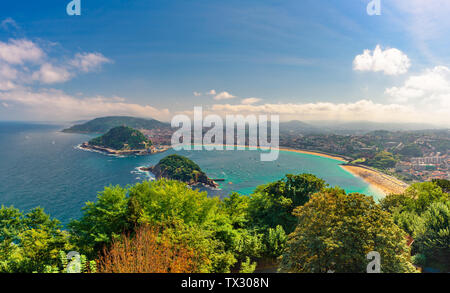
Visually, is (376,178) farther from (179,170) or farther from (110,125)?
(110,125)

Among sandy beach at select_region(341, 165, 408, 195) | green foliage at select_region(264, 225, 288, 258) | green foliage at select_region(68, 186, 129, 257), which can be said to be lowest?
sandy beach at select_region(341, 165, 408, 195)

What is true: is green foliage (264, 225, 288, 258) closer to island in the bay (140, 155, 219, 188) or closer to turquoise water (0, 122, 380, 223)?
turquoise water (0, 122, 380, 223)

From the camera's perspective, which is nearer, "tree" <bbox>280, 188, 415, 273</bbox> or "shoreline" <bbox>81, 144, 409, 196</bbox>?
"tree" <bbox>280, 188, 415, 273</bbox>

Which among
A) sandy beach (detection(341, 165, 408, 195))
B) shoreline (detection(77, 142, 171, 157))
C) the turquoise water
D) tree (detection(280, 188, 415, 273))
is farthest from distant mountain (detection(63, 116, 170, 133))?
tree (detection(280, 188, 415, 273))

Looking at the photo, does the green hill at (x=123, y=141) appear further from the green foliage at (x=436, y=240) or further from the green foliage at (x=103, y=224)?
the green foliage at (x=436, y=240)
